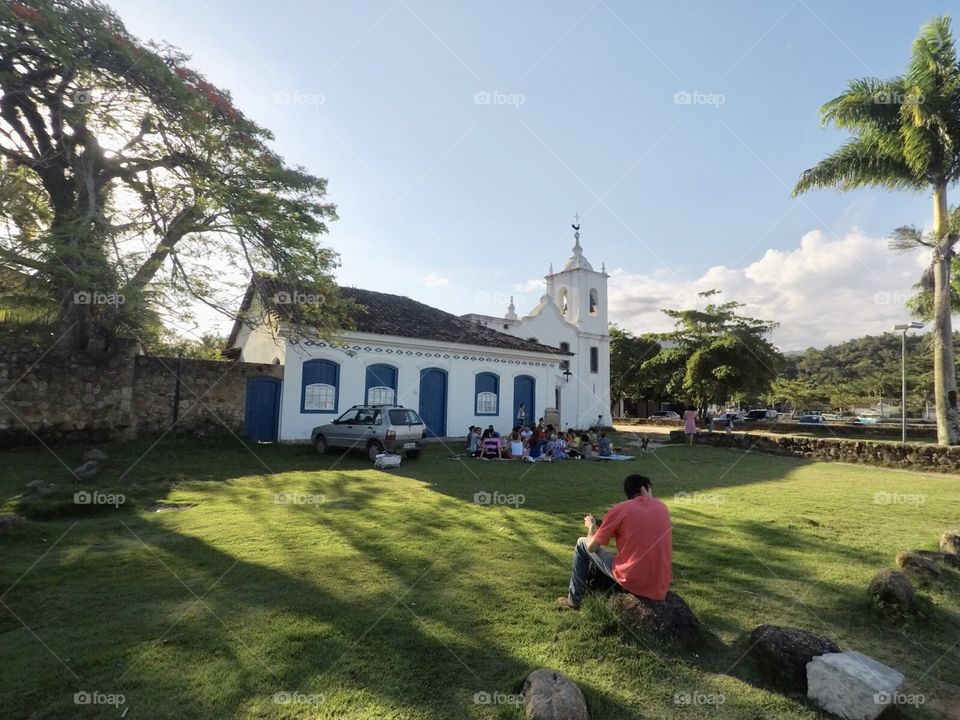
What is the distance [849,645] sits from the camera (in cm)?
393

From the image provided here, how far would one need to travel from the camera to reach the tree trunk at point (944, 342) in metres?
14.2

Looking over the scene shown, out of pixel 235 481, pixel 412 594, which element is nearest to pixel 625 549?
pixel 412 594

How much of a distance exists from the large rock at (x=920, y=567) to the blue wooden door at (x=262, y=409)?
51.2 feet

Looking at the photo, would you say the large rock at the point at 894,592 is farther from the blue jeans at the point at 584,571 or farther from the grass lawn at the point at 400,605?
the blue jeans at the point at 584,571

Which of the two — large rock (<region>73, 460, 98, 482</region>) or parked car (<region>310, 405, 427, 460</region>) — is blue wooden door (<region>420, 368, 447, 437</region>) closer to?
parked car (<region>310, 405, 427, 460</region>)

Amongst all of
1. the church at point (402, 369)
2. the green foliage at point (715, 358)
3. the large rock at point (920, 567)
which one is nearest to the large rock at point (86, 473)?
the church at point (402, 369)

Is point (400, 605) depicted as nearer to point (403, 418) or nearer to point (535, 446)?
point (403, 418)

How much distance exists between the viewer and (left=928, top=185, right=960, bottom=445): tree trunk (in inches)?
561

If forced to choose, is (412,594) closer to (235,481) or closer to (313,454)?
(235,481)

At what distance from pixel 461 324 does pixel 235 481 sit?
14.0 m

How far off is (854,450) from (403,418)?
1376cm

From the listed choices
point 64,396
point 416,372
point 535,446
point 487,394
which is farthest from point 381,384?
point 64,396

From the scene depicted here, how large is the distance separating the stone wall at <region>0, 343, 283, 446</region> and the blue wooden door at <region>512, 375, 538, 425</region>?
415 inches

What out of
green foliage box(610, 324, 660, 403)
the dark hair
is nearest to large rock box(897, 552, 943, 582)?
the dark hair
